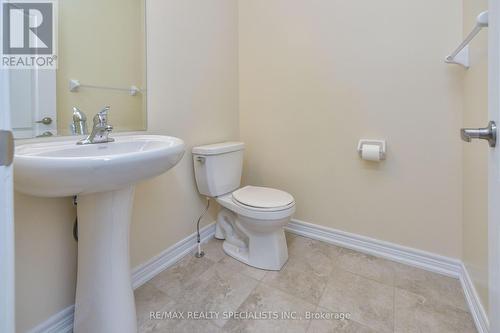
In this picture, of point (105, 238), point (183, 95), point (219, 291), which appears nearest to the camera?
point (105, 238)

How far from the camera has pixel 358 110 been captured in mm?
1524

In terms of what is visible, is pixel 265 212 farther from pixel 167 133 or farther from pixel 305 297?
pixel 167 133

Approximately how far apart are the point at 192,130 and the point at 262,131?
0.60 metres

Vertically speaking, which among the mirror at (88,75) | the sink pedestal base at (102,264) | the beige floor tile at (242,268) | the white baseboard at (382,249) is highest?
the mirror at (88,75)

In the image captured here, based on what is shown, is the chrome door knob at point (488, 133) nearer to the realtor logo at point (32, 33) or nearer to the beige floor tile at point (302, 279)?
the beige floor tile at point (302, 279)

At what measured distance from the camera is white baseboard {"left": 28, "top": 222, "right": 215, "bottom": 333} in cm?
95

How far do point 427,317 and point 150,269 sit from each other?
1410mm

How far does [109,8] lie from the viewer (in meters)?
1.17

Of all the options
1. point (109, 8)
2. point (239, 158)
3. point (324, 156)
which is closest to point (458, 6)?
point (324, 156)

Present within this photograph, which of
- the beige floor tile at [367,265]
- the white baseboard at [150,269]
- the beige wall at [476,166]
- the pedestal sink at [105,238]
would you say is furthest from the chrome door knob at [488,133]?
the white baseboard at [150,269]

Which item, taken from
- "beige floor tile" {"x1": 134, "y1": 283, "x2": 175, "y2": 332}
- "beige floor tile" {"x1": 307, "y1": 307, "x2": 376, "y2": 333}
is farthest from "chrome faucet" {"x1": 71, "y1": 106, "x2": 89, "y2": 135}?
"beige floor tile" {"x1": 307, "y1": 307, "x2": 376, "y2": 333}

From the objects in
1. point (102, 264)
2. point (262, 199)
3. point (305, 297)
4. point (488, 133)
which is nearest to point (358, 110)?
point (262, 199)

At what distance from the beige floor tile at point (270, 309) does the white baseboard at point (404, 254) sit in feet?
2.13

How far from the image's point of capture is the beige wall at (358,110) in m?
1.31
